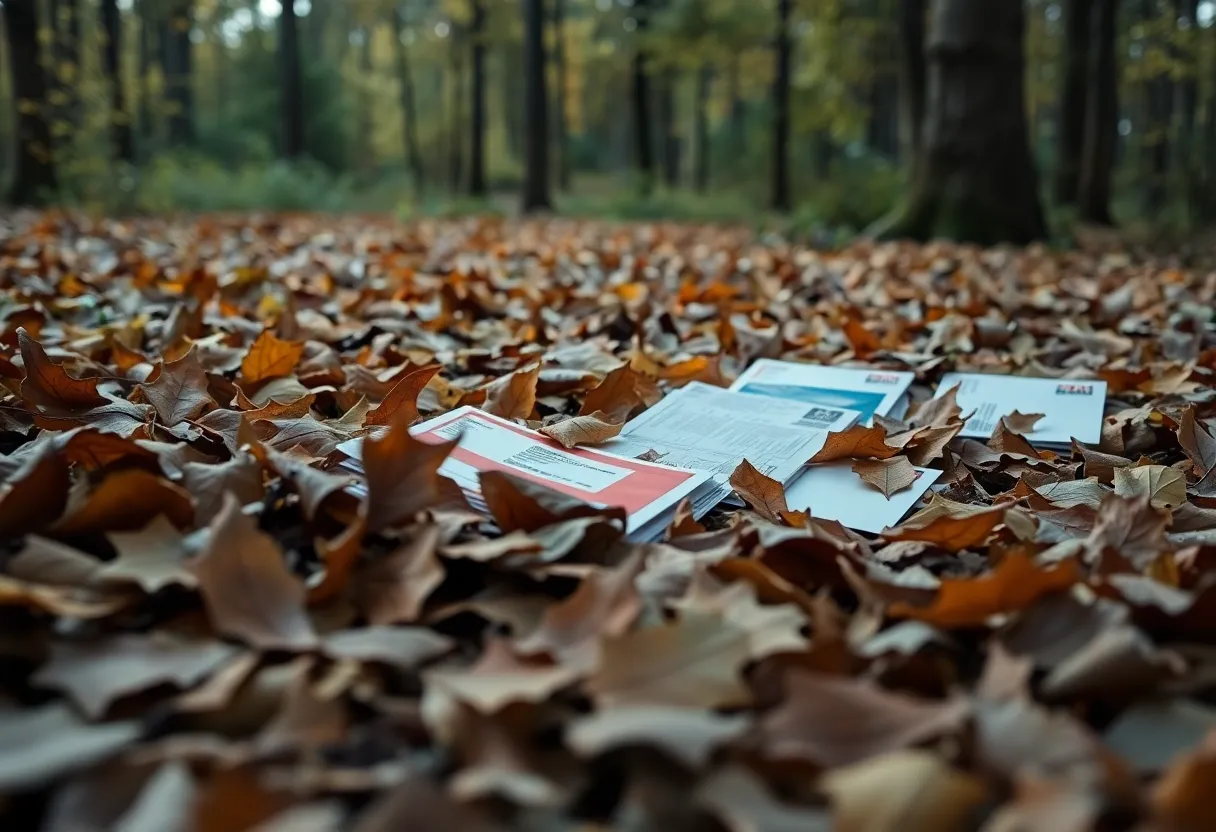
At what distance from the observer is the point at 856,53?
379 inches

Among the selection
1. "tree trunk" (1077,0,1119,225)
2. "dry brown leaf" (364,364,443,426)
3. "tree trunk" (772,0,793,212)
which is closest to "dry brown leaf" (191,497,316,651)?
"dry brown leaf" (364,364,443,426)

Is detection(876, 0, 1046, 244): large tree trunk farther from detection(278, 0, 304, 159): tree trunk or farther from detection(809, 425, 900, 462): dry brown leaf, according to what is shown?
detection(278, 0, 304, 159): tree trunk

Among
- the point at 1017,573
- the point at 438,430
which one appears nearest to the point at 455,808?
the point at 1017,573

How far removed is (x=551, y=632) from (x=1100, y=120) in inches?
344

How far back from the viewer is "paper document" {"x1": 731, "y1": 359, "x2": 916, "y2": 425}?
6.32 feet

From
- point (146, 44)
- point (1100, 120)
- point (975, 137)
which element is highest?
point (146, 44)

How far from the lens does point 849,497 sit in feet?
4.73

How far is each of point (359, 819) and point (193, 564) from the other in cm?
39

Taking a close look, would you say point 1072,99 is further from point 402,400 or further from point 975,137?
point 402,400

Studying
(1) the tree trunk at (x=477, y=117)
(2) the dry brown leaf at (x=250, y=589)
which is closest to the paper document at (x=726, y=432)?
(2) the dry brown leaf at (x=250, y=589)

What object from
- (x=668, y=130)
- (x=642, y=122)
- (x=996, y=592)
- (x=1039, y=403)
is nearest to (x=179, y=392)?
(x=996, y=592)

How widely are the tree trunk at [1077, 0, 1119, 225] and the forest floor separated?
23.7 feet

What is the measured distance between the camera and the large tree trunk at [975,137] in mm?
5156

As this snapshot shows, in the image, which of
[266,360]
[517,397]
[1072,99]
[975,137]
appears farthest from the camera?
[1072,99]
